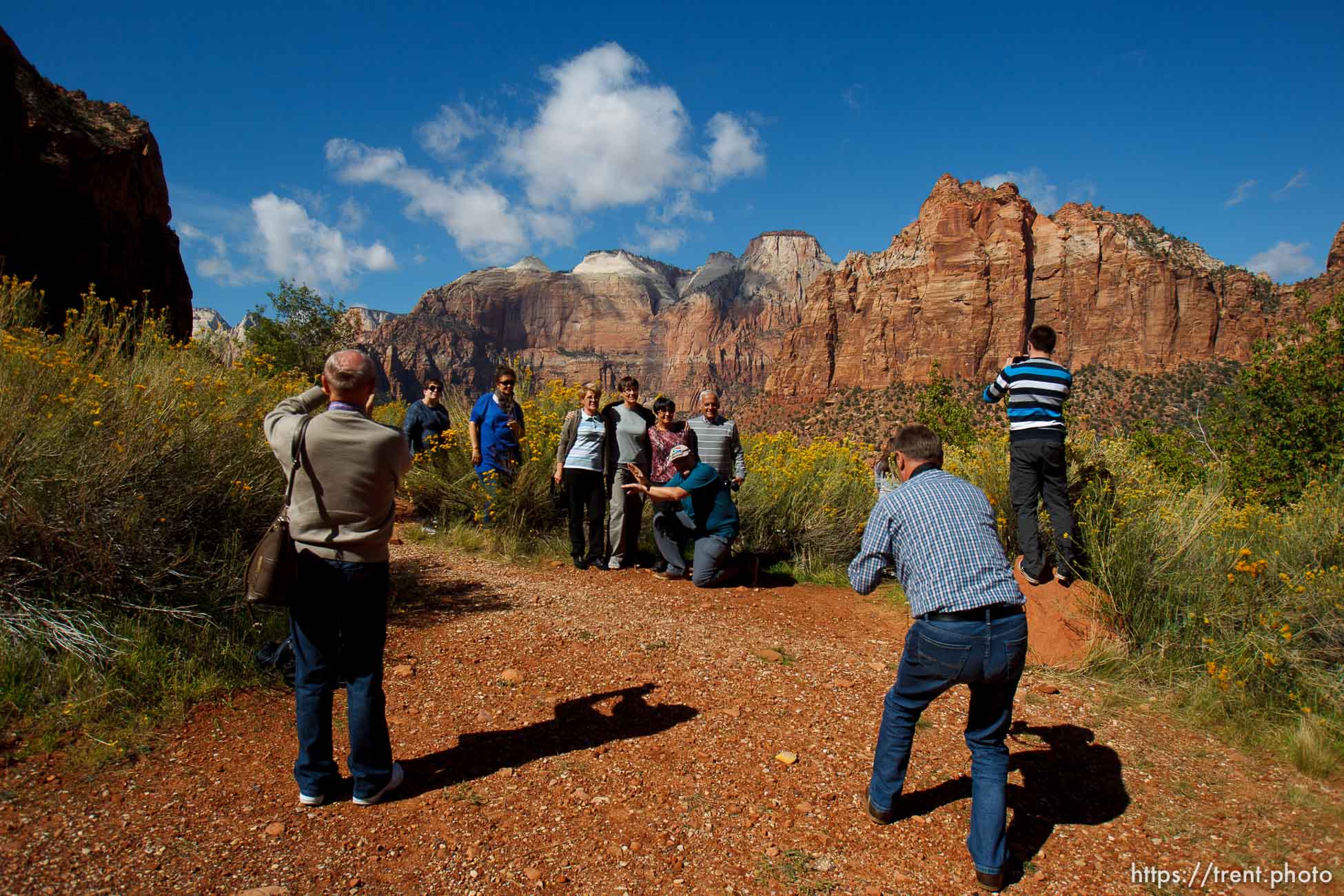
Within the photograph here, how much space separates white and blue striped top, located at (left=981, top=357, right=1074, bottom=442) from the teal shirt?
2.42 metres

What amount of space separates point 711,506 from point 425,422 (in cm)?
398

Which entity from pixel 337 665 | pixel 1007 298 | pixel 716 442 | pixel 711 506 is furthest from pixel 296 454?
pixel 1007 298

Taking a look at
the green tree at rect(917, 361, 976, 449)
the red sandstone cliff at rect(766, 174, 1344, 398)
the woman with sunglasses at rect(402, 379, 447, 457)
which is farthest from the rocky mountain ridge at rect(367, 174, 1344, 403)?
the woman with sunglasses at rect(402, 379, 447, 457)

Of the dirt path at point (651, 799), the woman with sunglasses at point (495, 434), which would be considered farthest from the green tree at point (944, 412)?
the dirt path at point (651, 799)

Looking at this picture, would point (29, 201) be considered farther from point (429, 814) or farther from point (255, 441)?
point (429, 814)

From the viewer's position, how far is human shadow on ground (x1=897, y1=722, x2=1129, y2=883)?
290cm

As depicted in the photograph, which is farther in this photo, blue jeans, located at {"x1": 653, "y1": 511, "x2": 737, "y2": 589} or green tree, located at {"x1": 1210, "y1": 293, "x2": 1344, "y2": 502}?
green tree, located at {"x1": 1210, "y1": 293, "x2": 1344, "y2": 502}

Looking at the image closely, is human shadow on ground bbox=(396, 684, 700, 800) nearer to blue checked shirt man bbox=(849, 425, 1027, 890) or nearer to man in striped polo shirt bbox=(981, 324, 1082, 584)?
blue checked shirt man bbox=(849, 425, 1027, 890)

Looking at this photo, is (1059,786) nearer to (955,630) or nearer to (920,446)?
(955,630)

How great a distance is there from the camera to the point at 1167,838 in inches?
110

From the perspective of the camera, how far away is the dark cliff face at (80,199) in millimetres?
18609

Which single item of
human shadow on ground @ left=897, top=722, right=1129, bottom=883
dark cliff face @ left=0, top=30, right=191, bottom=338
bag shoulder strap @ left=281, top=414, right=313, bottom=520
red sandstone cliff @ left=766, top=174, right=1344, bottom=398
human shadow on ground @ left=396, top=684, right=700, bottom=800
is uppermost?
red sandstone cliff @ left=766, top=174, right=1344, bottom=398

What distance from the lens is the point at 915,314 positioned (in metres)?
105

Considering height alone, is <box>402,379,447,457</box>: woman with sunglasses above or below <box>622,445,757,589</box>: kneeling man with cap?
above
